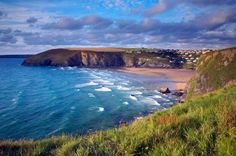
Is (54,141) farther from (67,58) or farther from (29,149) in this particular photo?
(67,58)

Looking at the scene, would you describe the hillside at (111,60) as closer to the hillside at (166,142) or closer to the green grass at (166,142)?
the hillside at (166,142)

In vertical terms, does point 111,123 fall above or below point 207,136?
below

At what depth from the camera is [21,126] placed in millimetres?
36000

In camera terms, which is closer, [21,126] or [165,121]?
[165,121]

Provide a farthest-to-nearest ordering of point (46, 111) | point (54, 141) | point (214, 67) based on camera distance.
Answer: point (214, 67) < point (46, 111) < point (54, 141)

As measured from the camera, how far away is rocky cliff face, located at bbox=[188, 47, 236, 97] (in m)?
50.8

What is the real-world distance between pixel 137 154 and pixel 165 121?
2.10 meters

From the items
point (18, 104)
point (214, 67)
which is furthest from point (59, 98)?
point (214, 67)

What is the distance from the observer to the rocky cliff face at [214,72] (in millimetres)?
50750

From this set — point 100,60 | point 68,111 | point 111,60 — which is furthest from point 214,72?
point 111,60

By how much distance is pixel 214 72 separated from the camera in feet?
177

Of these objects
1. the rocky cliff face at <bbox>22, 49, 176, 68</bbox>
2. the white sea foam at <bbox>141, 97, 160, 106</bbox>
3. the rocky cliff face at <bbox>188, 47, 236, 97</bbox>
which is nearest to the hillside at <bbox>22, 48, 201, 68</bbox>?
the rocky cliff face at <bbox>22, 49, 176, 68</bbox>

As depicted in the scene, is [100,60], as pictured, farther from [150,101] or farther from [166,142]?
[166,142]

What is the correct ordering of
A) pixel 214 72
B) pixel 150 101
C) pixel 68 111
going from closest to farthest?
1. pixel 68 111
2. pixel 150 101
3. pixel 214 72
